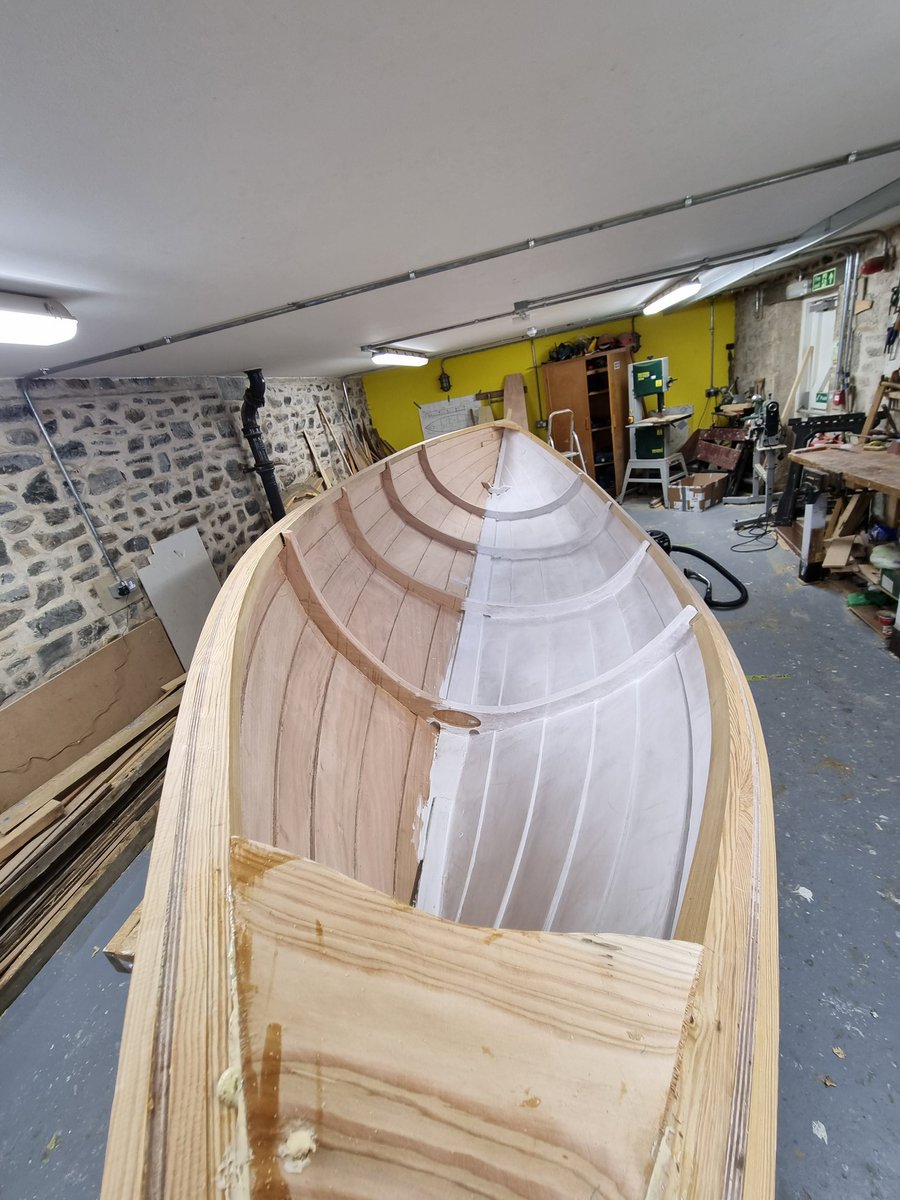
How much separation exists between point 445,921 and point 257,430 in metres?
4.47

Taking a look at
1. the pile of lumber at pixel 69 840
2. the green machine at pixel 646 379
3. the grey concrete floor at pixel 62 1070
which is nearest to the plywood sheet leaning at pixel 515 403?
the green machine at pixel 646 379

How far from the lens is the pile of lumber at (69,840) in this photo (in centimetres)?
196

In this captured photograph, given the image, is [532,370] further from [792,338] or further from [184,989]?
[184,989]

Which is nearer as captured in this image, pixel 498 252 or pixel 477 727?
pixel 477 727

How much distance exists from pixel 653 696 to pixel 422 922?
3.51ft

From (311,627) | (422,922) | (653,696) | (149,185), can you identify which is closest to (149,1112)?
(422,922)

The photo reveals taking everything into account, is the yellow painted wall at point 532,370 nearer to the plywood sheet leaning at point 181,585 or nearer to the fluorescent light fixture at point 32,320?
the plywood sheet leaning at point 181,585

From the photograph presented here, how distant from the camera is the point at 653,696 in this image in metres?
1.40

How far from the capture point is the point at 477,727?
166 centimetres

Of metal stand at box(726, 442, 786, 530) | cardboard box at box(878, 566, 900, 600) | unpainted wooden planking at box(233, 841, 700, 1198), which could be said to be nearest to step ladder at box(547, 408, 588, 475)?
metal stand at box(726, 442, 786, 530)

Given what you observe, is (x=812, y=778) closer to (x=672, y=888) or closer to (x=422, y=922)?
(x=672, y=888)

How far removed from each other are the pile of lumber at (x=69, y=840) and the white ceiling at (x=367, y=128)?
211cm

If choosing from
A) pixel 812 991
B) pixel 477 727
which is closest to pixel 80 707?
pixel 477 727

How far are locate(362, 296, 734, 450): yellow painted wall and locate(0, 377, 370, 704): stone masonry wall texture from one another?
382 cm
